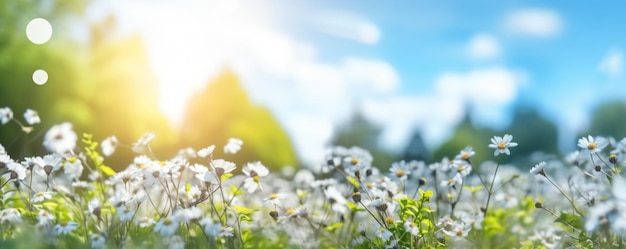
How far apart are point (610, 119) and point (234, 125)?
2475cm

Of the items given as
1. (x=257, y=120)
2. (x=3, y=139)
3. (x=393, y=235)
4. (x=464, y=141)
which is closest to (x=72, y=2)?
(x=3, y=139)

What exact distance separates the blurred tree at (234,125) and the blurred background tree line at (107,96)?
33mm

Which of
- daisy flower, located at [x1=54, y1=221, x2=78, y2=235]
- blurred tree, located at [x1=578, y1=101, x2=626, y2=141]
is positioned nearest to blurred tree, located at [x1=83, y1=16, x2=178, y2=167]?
daisy flower, located at [x1=54, y1=221, x2=78, y2=235]

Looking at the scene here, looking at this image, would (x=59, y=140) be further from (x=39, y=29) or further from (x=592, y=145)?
(x=39, y=29)

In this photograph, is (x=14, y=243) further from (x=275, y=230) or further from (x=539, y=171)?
(x=539, y=171)

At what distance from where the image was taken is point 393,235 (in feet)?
13.5

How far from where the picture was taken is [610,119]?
38.0 m

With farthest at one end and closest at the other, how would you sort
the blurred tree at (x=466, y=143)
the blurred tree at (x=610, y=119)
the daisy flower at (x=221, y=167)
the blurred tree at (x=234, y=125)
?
1. the blurred tree at (x=610, y=119)
2. the blurred tree at (x=466, y=143)
3. the blurred tree at (x=234, y=125)
4. the daisy flower at (x=221, y=167)

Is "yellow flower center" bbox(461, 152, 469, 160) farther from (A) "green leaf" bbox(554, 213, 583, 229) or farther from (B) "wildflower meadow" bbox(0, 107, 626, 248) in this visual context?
(A) "green leaf" bbox(554, 213, 583, 229)

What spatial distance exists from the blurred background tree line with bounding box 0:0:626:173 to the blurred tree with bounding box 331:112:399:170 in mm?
10568

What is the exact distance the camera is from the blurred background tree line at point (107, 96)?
16.9m

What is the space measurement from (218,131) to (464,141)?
60.2 feet

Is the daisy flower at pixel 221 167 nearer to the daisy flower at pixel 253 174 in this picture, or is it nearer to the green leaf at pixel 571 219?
the daisy flower at pixel 253 174

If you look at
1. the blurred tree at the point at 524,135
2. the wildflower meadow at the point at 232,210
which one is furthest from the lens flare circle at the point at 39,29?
the blurred tree at the point at 524,135
